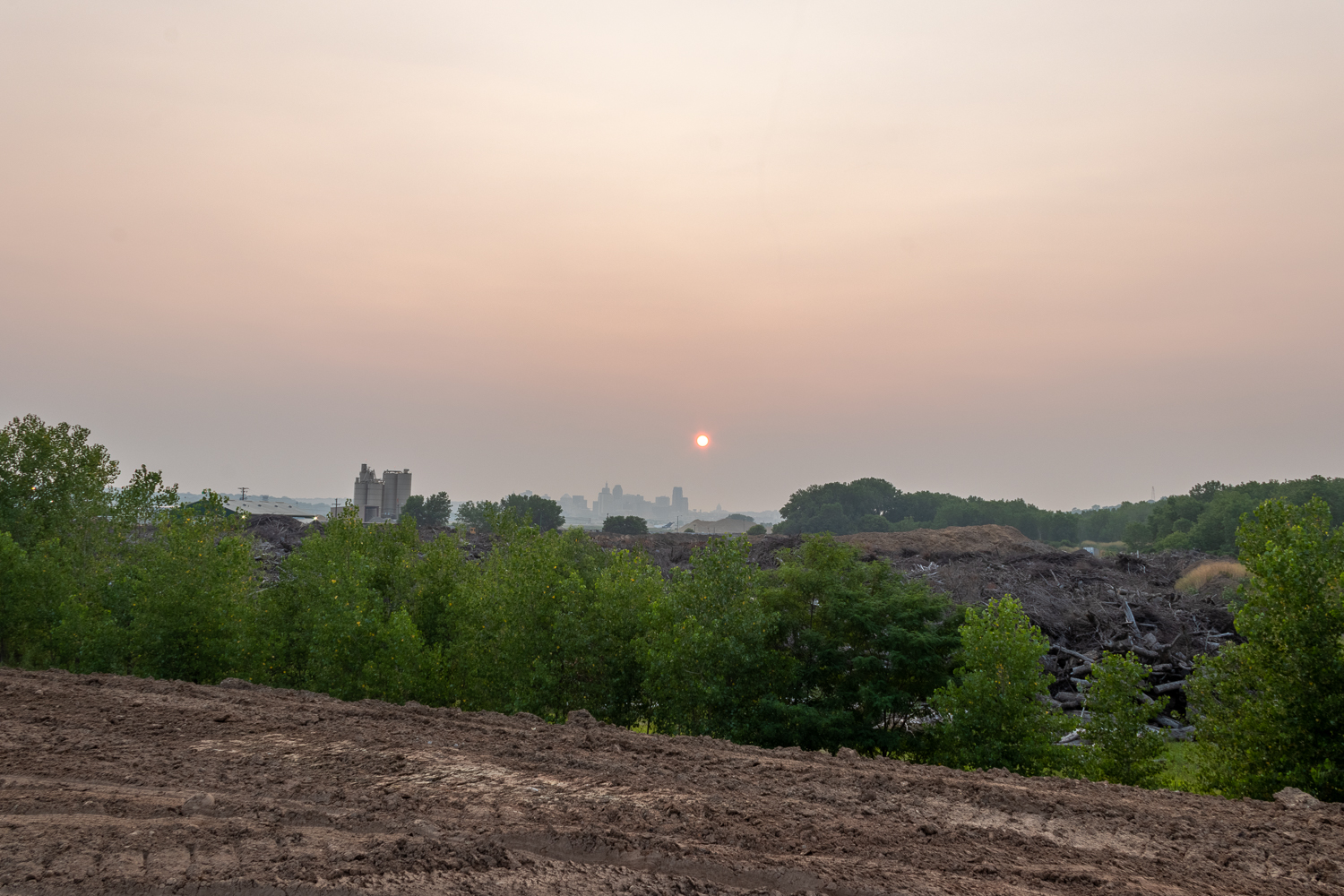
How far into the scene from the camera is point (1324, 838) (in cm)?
966

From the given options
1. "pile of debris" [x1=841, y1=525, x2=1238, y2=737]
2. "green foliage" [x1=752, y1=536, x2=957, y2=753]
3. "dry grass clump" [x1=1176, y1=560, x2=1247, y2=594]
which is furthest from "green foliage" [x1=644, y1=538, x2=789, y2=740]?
"dry grass clump" [x1=1176, y1=560, x2=1247, y2=594]

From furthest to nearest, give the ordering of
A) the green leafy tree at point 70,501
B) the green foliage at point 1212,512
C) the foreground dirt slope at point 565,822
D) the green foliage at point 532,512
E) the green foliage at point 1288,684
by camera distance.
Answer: the green foliage at point 532,512 → the green foliage at point 1212,512 → the green leafy tree at point 70,501 → the green foliage at point 1288,684 → the foreground dirt slope at point 565,822

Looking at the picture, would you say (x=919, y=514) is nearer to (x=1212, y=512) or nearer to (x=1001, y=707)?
(x=1212, y=512)

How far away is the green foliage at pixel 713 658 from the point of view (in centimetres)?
2009

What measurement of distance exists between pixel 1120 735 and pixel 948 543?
5838cm

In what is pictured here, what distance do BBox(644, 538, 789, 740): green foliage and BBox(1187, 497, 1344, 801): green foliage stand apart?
9.41 meters

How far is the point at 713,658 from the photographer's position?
2033cm

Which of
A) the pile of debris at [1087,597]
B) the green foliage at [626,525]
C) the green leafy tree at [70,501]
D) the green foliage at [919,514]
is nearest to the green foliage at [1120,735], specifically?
the pile of debris at [1087,597]

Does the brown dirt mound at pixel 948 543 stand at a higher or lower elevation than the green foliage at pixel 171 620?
higher

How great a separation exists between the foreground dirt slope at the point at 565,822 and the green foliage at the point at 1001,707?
5151 millimetres

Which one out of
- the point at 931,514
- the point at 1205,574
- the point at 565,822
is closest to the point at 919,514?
the point at 931,514

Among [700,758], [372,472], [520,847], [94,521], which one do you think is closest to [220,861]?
[520,847]

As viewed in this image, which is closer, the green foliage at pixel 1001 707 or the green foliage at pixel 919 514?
the green foliage at pixel 1001 707

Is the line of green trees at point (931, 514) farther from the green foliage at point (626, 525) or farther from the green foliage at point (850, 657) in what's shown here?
the green foliage at point (850, 657)
